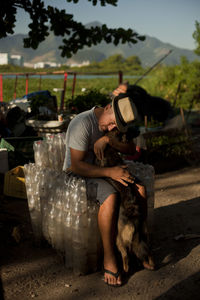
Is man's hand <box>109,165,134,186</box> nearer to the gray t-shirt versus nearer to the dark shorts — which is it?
the dark shorts

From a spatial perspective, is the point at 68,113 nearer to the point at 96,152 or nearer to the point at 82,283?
the point at 96,152

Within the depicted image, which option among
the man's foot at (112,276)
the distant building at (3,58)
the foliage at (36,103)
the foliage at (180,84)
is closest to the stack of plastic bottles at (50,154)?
the man's foot at (112,276)

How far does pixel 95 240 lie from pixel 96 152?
772 mm

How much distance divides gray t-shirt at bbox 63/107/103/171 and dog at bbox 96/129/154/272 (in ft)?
0.43

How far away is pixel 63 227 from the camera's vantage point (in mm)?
2980

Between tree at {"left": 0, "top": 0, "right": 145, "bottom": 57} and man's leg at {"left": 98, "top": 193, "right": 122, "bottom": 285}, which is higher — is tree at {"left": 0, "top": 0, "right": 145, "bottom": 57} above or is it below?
above

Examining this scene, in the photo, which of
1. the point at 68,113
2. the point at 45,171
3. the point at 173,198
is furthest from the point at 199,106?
the point at 45,171

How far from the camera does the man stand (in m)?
2.67

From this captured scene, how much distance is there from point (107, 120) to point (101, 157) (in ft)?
1.07

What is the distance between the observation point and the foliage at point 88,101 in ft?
21.9

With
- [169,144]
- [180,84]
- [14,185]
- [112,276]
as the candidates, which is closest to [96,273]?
[112,276]

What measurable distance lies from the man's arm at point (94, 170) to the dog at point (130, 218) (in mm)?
65

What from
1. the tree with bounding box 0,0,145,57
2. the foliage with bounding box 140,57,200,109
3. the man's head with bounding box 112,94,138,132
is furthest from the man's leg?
the foliage with bounding box 140,57,200,109

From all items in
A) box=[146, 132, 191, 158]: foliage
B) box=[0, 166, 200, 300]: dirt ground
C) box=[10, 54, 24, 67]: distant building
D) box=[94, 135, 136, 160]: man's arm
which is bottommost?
box=[0, 166, 200, 300]: dirt ground
